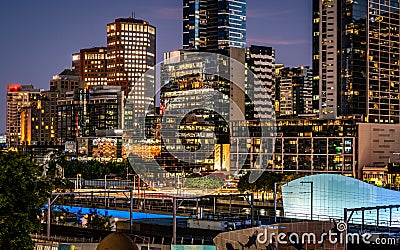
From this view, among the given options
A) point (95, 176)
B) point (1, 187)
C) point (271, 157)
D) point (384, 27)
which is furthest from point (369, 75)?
A: point (1, 187)

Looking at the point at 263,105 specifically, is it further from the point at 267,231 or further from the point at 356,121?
the point at 267,231

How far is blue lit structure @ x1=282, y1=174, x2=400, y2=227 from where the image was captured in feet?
188

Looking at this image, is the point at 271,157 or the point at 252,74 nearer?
the point at 271,157

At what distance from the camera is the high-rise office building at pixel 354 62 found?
145500 millimetres

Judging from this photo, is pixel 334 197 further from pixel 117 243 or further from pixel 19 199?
pixel 117 243

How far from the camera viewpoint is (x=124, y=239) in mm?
9859

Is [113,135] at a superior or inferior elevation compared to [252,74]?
inferior

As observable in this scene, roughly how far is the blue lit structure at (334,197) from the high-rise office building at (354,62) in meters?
87.0

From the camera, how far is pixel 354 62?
145125mm

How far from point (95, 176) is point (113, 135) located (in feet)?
233

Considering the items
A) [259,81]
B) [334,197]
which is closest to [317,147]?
[259,81]

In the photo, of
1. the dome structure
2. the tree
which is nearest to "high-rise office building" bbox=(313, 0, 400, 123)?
the tree

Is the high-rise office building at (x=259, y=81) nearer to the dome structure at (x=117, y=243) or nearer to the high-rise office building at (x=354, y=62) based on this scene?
the high-rise office building at (x=354, y=62)

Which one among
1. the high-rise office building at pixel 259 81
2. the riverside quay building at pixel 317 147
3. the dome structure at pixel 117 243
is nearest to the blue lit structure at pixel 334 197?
the dome structure at pixel 117 243
